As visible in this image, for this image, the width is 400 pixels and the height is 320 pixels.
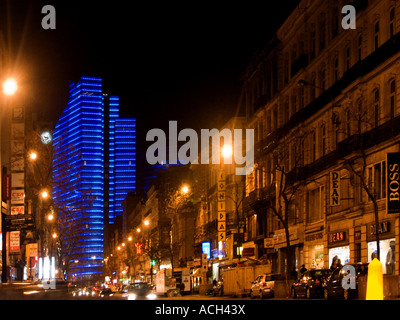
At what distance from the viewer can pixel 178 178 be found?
126 m

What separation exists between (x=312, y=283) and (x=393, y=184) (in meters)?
6.60

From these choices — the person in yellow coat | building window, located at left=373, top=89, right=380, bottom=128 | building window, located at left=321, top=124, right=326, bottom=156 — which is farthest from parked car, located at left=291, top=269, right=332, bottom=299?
the person in yellow coat

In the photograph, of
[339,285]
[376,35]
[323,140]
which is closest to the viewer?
[339,285]

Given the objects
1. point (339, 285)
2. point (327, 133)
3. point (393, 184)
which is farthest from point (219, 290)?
point (339, 285)

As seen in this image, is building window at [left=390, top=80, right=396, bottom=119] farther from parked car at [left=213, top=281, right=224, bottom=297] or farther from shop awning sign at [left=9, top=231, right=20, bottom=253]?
shop awning sign at [left=9, top=231, right=20, bottom=253]

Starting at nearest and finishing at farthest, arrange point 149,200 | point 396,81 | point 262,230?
1. point 396,81
2. point 262,230
3. point 149,200

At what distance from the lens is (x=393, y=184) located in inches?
1441

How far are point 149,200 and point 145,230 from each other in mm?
6464

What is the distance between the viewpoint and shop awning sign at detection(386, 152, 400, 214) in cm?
3622

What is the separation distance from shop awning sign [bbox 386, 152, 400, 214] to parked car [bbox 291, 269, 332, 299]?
15.4 ft

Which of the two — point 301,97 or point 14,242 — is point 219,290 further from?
point 301,97
